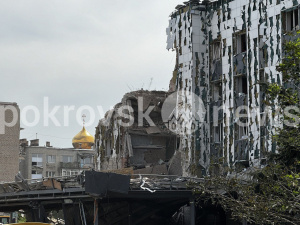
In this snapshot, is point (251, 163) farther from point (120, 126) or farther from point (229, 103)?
point (120, 126)

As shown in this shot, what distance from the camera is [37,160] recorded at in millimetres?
109062

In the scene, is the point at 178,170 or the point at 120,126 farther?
the point at 120,126

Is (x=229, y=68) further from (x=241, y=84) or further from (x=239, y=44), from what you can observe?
(x=239, y=44)

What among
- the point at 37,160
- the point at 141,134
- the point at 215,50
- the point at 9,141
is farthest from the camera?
the point at 37,160

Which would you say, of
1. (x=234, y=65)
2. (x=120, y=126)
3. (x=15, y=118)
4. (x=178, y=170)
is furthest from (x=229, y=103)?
(x=15, y=118)

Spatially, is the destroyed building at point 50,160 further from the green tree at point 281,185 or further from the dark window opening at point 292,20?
the green tree at point 281,185

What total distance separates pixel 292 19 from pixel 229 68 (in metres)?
6.13

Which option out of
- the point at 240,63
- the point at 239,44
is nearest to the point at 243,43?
the point at 239,44

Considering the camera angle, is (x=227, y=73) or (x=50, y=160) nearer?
(x=227, y=73)

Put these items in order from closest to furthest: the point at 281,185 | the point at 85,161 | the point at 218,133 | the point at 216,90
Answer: the point at 281,185
the point at 218,133
the point at 216,90
the point at 85,161

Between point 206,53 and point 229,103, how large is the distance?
4580mm

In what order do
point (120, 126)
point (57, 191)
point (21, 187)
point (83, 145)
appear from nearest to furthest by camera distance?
point (57, 191), point (21, 187), point (120, 126), point (83, 145)

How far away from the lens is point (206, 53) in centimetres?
5209

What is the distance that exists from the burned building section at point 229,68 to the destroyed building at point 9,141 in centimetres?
4222
